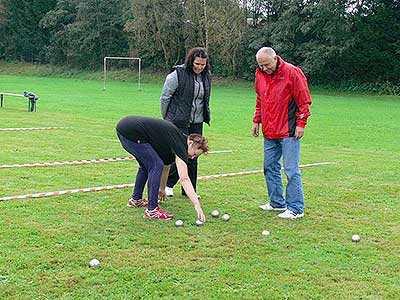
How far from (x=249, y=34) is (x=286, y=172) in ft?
137

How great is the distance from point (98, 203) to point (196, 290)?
3037 mm

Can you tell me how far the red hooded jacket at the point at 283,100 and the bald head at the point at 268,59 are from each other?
0.09 m

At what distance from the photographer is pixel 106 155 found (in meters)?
11.0

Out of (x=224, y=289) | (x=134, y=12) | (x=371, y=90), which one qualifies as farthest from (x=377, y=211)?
(x=134, y=12)

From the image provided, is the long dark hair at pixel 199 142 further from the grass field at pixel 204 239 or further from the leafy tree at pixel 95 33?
the leafy tree at pixel 95 33

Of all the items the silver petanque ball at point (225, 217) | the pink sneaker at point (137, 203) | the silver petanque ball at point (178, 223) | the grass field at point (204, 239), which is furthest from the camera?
the pink sneaker at point (137, 203)

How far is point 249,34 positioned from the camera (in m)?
47.2

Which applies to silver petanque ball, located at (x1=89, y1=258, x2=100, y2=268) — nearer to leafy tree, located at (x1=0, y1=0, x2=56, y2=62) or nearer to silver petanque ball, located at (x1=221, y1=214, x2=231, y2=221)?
silver petanque ball, located at (x1=221, y1=214, x2=231, y2=221)

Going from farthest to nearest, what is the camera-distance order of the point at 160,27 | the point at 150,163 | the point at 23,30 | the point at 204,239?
the point at 23,30, the point at 160,27, the point at 150,163, the point at 204,239

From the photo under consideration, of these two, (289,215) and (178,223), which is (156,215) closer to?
(178,223)

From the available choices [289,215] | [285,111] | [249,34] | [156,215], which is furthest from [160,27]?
[156,215]

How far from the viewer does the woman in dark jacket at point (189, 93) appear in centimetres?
714

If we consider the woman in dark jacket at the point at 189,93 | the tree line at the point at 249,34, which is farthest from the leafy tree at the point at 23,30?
the woman in dark jacket at the point at 189,93

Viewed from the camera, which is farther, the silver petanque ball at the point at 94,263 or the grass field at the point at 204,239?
the silver petanque ball at the point at 94,263
